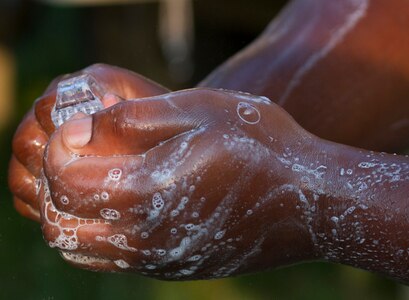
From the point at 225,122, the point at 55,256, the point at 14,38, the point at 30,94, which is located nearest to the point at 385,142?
the point at 225,122

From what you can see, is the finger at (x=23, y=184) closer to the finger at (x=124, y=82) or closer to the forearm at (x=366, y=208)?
the finger at (x=124, y=82)

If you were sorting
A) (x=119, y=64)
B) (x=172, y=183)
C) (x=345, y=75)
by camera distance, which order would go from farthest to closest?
1. (x=119, y=64)
2. (x=345, y=75)
3. (x=172, y=183)

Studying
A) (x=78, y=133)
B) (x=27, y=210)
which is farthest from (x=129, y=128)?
(x=27, y=210)

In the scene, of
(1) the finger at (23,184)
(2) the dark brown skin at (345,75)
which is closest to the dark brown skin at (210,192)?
(1) the finger at (23,184)

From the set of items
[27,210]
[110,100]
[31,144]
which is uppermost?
[110,100]

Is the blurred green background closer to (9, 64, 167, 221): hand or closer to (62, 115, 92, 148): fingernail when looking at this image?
(9, 64, 167, 221): hand

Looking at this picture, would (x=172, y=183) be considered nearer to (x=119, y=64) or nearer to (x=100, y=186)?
(x=100, y=186)
